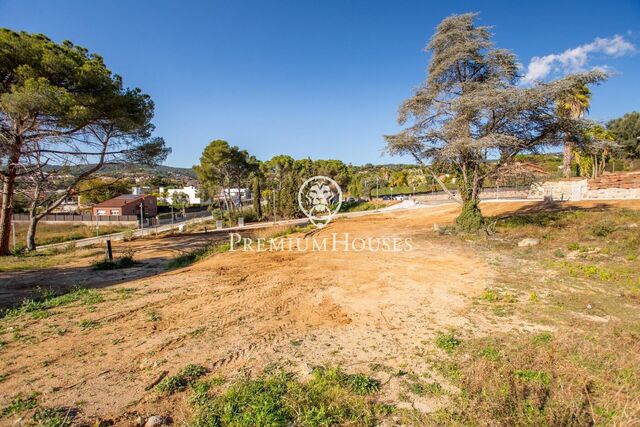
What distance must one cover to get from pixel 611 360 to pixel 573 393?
42.3 inches

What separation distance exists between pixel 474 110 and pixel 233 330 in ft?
41.4

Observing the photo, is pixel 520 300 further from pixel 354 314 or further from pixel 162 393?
pixel 162 393

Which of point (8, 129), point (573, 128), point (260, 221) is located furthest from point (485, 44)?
point (260, 221)

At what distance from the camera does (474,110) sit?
498 inches

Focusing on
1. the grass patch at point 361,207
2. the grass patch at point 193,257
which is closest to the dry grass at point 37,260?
the grass patch at point 193,257

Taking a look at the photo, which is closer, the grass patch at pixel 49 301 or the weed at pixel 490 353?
the weed at pixel 490 353

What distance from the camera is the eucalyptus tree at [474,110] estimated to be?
39.3ft

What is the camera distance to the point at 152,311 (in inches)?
226

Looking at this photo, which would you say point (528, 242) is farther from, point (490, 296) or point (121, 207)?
point (121, 207)

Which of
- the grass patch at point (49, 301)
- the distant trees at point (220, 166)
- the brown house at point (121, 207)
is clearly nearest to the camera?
the grass patch at point (49, 301)

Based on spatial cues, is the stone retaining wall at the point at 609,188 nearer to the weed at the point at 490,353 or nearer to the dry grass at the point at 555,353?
the dry grass at the point at 555,353

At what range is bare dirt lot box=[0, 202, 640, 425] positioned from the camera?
3.35 metres

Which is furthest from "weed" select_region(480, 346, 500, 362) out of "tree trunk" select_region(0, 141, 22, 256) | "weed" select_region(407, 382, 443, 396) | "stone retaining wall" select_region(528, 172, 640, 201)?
"stone retaining wall" select_region(528, 172, 640, 201)

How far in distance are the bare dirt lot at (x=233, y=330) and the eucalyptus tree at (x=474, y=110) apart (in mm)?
6875
